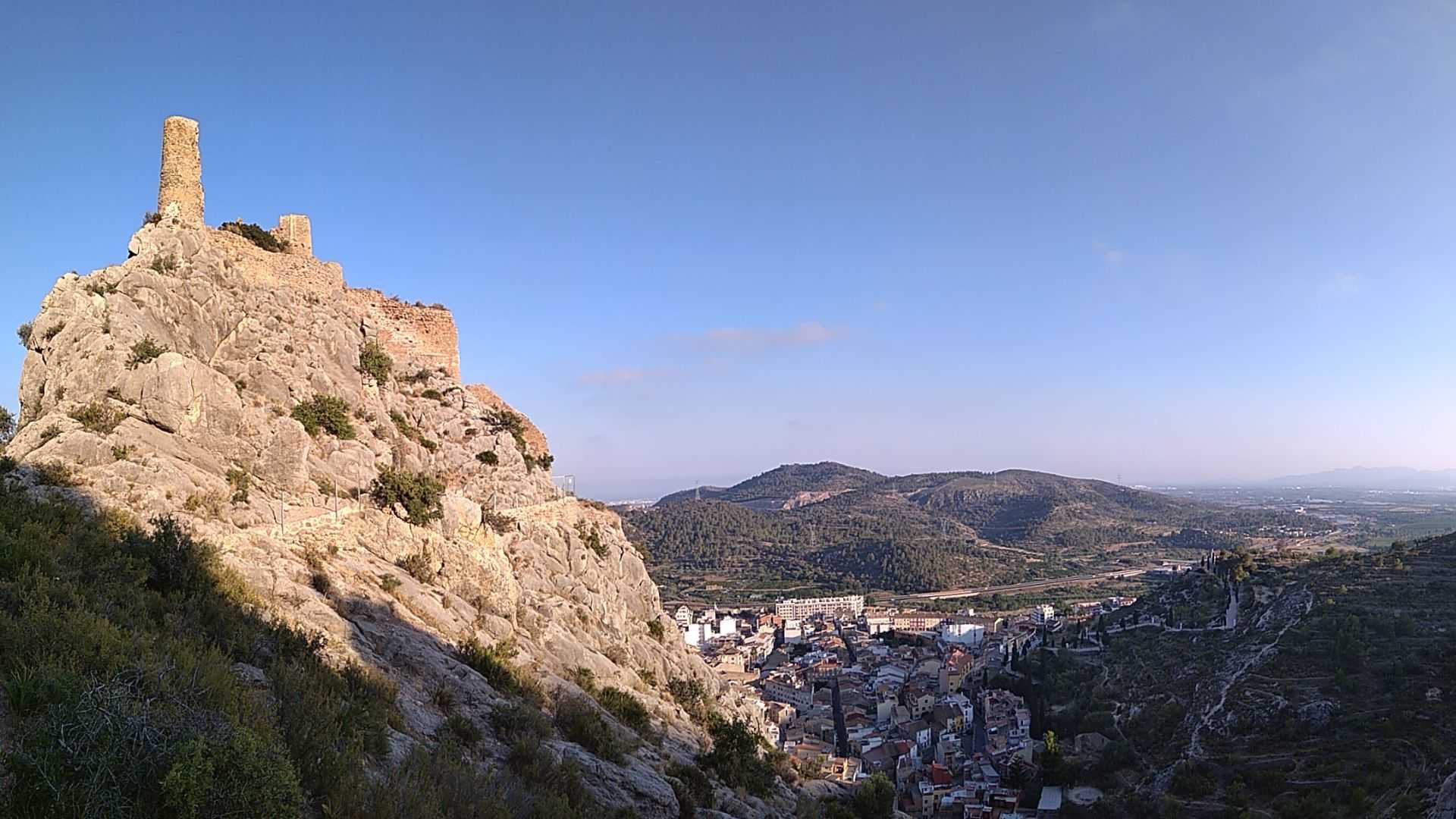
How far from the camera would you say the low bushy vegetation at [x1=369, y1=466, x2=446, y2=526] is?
14.6 meters

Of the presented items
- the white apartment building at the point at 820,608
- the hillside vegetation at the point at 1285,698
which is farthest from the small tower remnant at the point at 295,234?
the white apartment building at the point at 820,608

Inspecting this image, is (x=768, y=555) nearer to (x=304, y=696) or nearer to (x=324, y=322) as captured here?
Result: (x=324, y=322)

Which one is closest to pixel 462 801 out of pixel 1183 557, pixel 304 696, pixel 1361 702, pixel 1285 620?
pixel 304 696

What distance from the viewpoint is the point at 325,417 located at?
49.8 ft

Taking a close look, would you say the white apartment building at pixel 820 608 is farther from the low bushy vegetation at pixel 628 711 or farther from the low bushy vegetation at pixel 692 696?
the low bushy vegetation at pixel 628 711

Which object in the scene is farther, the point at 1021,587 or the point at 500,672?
the point at 1021,587

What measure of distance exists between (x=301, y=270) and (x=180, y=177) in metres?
3.28

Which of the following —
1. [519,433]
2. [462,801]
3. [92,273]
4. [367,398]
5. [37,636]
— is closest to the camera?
[37,636]

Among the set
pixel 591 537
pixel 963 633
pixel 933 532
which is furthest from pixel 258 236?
pixel 933 532

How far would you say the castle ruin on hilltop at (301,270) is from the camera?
15969mm

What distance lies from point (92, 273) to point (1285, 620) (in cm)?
4576

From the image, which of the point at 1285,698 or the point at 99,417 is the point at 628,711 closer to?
the point at 99,417

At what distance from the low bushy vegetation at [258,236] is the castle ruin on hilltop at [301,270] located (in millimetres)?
116

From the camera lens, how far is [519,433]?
2178 centimetres
